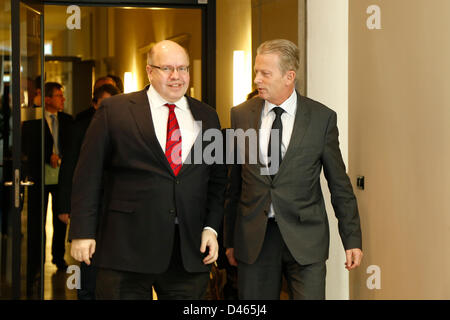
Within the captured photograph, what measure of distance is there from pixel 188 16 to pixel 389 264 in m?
2.53

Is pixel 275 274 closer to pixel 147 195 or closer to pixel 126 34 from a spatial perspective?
pixel 147 195

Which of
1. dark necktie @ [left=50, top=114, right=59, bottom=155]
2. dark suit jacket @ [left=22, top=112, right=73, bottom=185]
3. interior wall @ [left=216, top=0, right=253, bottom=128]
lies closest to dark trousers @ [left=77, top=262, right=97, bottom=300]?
dark suit jacket @ [left=22, top=112, right=73, bottom=185]

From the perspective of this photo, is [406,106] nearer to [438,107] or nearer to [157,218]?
[438,107]

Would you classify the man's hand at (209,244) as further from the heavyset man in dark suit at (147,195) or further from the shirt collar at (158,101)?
the shirt collar at (158,101)

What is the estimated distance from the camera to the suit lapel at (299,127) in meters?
3.56

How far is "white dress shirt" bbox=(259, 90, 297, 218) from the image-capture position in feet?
11.9

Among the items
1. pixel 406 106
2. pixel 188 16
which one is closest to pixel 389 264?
pixel 406 106

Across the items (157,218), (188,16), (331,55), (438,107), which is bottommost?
(157,218)

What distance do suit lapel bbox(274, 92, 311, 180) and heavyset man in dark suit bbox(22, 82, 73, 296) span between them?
1.95 metres

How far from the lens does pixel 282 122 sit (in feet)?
12.0

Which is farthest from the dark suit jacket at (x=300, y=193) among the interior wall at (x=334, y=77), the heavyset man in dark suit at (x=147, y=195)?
the interior wall at (x=334, y=77)

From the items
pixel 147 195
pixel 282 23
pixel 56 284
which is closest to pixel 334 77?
pixel 282 23

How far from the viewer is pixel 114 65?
20.6ft

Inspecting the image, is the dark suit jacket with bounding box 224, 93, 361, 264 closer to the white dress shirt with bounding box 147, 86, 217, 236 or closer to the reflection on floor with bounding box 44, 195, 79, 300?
the white dress shirt with bounding box 147, 86, 217, 236
